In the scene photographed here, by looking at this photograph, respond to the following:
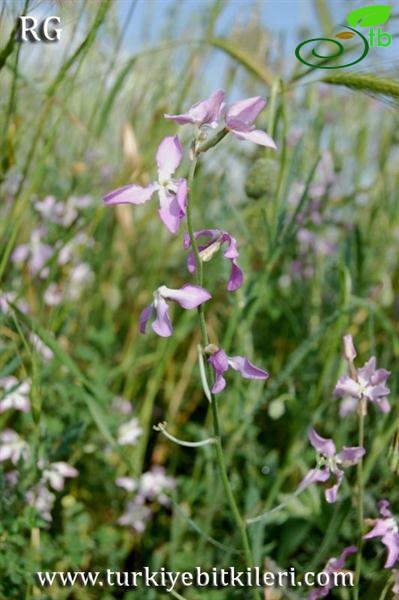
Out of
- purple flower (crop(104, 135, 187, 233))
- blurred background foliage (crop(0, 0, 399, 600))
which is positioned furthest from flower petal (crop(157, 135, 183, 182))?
blurred background foliage (crop(0, 0, 399, 600))

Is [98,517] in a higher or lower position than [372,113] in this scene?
lower

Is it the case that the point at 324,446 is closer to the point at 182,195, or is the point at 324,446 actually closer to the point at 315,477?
the point at 315,477

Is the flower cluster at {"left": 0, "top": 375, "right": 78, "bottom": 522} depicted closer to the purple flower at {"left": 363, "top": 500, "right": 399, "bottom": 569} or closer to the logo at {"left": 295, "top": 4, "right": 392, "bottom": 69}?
the purple flower at {"left": 363, "top": 500, "right": 399, "bottom": 569}

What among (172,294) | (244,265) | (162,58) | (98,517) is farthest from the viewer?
(162,58)

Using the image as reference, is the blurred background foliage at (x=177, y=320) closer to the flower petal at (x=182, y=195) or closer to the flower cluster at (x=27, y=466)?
the flower cluster at (x=27, y=466)

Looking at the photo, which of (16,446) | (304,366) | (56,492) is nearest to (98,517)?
(56,492)

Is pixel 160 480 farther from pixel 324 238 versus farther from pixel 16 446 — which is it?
pixel 324 238

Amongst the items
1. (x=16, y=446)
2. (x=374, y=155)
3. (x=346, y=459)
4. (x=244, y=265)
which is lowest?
(x=16, y=446)
